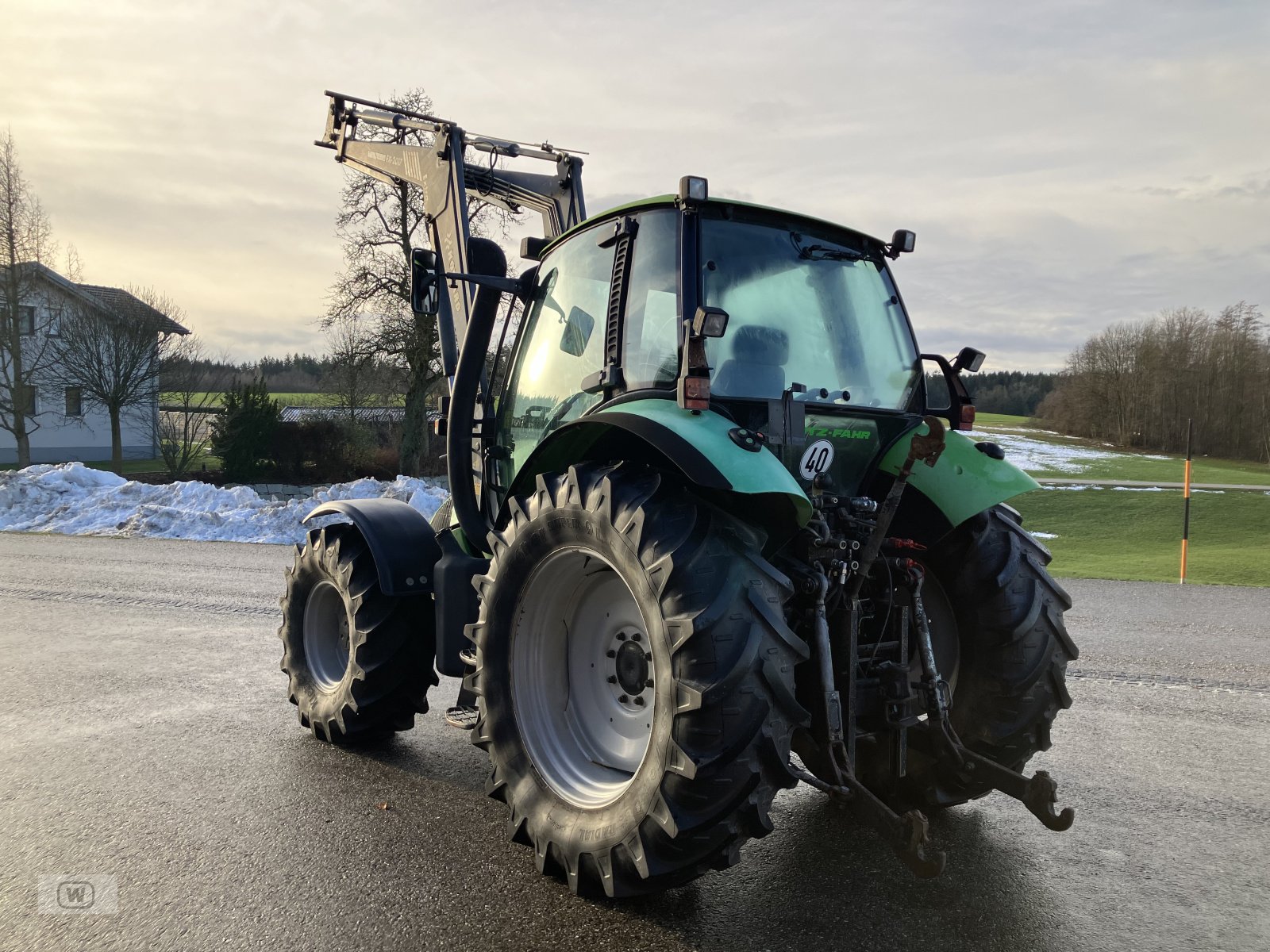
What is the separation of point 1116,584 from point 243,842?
1111cm

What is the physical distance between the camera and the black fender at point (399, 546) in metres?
5.02

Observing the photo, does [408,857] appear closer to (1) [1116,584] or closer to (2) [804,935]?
(2) [804,935]

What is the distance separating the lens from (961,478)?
166 inches

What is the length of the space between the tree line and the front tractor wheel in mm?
59476

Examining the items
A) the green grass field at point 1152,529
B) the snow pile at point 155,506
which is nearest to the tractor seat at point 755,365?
the green grass field at point 1152,529

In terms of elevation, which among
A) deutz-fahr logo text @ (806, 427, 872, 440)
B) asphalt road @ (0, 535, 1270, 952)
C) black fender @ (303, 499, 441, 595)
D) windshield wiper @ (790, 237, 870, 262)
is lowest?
asphalt road @ (0, 535, 1270, 952)

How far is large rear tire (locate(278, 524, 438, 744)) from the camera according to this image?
5.03 m

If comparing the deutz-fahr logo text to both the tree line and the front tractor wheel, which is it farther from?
the tree line

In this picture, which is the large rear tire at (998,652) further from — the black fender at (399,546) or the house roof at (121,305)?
the house roof at (121,305)

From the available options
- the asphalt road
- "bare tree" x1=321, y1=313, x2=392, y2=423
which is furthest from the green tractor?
"bare tree" x1=321, y1=313, x2=392, y2=423

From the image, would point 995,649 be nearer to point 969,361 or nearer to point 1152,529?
point 969,361

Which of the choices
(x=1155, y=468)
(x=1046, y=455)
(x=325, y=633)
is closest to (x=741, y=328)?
(x=325, y=633)

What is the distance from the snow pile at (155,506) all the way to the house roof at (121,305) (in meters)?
12.0

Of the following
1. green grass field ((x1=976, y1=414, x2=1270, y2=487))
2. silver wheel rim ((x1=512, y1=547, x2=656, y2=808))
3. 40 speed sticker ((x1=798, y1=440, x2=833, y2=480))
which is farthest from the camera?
green grass field ((x1=976, y1=414, x2=1270, y2=487))
